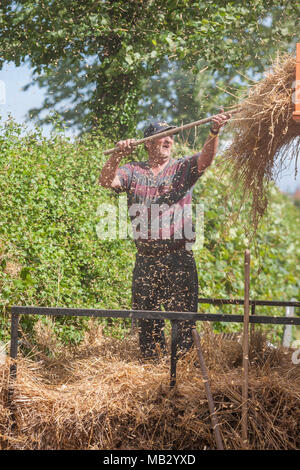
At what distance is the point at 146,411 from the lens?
9.19 feet

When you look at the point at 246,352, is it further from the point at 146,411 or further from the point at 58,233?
the point at 58,233

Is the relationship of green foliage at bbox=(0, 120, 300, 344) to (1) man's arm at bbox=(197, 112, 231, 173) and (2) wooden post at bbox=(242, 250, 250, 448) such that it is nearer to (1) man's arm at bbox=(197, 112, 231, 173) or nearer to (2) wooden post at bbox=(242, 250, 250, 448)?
(1) man's arm at bbox=(197, 112, 231, 173)

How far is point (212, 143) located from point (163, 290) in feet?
3.27

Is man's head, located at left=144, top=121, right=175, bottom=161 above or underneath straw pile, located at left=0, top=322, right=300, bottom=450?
above

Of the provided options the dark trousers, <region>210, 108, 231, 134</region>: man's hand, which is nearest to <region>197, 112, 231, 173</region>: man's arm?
<region>210, 108, 231, 134</region>: man's hand

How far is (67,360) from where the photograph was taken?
3666 mm

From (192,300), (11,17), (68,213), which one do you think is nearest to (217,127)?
(192,300)

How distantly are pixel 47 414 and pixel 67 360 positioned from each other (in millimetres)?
773

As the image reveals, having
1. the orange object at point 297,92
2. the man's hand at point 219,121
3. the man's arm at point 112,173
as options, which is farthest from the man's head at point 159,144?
the orange object at point 297,92

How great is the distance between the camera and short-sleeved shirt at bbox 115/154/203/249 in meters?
3.64

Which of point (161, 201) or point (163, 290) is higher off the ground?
point (161, 201)

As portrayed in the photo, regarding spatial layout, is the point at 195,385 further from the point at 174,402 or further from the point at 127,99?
the point at 127,99

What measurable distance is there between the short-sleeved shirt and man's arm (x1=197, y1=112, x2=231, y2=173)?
65 mm

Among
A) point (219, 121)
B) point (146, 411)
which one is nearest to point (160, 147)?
point (219, 121)
